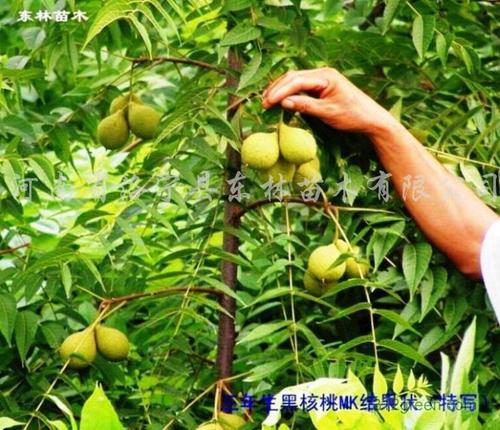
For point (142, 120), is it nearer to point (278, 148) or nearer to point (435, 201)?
point (278, 148)

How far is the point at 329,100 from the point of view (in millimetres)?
1931

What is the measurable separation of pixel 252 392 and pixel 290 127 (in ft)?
2.07

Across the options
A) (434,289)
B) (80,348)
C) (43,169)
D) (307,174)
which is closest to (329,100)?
(307,174)

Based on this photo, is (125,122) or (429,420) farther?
(125,122)

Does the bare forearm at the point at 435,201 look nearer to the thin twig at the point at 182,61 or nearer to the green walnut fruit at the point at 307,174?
the green walnut fruit at the point at 307,174

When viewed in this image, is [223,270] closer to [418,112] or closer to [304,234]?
[304,234]

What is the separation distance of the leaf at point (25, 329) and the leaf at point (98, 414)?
752 millimetres

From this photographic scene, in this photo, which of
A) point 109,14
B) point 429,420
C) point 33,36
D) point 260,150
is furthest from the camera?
point 33,36

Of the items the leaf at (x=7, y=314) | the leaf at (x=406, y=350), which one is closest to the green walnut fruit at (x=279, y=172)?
the leaf at (x=406, y=350)

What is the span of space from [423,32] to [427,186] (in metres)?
0.27

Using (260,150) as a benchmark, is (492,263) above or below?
below

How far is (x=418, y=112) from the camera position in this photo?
2.38m

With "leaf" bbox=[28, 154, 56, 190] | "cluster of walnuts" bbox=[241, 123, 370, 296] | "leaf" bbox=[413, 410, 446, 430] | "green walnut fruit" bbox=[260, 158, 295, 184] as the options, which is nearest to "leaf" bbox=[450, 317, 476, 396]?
"leaf" bbox=[413, 410, 446, 430]

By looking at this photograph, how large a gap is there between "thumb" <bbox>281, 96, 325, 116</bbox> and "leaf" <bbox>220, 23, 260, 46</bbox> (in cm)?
12
